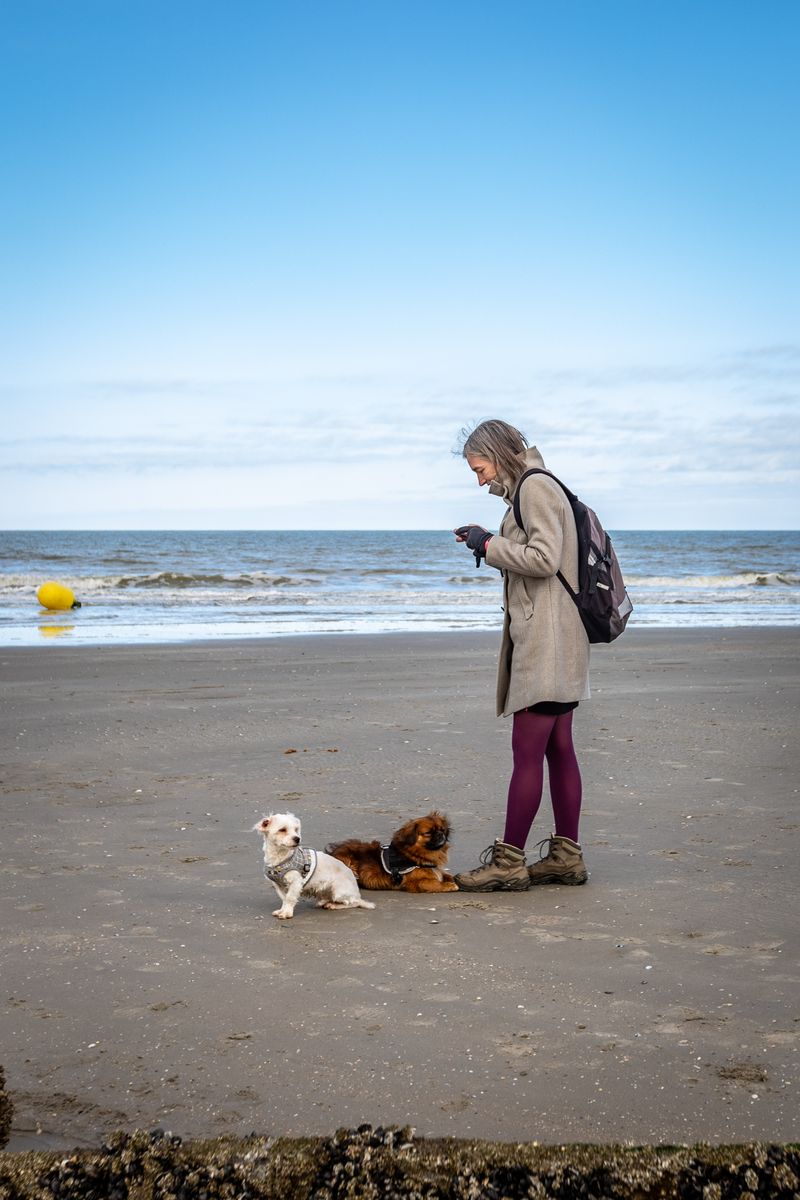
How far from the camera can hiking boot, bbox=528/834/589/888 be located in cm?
491

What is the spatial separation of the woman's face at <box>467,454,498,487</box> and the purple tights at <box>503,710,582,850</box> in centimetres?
104

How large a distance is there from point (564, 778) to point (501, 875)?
1.67 ft

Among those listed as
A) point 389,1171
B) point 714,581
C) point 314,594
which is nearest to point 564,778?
point 389,1171

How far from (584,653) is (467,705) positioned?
529 cm

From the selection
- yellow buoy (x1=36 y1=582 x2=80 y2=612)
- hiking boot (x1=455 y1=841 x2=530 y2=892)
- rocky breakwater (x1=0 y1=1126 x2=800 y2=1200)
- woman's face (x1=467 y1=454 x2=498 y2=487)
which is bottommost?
yellow buoy (x1=36 y1=582 x2=80 y2=612)

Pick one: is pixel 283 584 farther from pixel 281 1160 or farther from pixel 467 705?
pixel 281 1160

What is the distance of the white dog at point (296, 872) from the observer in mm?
4547

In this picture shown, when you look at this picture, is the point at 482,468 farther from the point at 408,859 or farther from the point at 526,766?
the point at 408,859

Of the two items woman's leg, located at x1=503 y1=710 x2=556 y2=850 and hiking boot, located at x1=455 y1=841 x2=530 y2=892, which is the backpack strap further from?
hiking boot, located at x1=455 y1=841 x2=530 y2=892

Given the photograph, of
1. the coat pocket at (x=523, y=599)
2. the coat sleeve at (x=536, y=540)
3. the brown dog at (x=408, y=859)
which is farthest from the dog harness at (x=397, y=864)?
the coat sleeve at (x=536, y=540)

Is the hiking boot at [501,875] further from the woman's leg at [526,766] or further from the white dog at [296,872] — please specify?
the white dog at [296,872]

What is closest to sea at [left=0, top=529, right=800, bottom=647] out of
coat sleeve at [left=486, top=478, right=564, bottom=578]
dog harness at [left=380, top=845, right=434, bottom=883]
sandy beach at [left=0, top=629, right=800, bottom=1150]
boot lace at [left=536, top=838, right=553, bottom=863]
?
sandy beach at [left=0, top=629, right=800, bottom=1150]

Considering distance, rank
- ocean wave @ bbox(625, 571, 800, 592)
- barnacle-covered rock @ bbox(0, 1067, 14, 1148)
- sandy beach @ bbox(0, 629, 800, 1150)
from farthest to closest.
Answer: ocean wave @ bbox(625, 571, 800, 592) < sandy beach @ bbox(0, 629, 800, 1150) < barnacle-covered rock @ bbox(0, 1067, 14, 1148)

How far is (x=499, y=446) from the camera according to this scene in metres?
4.91
